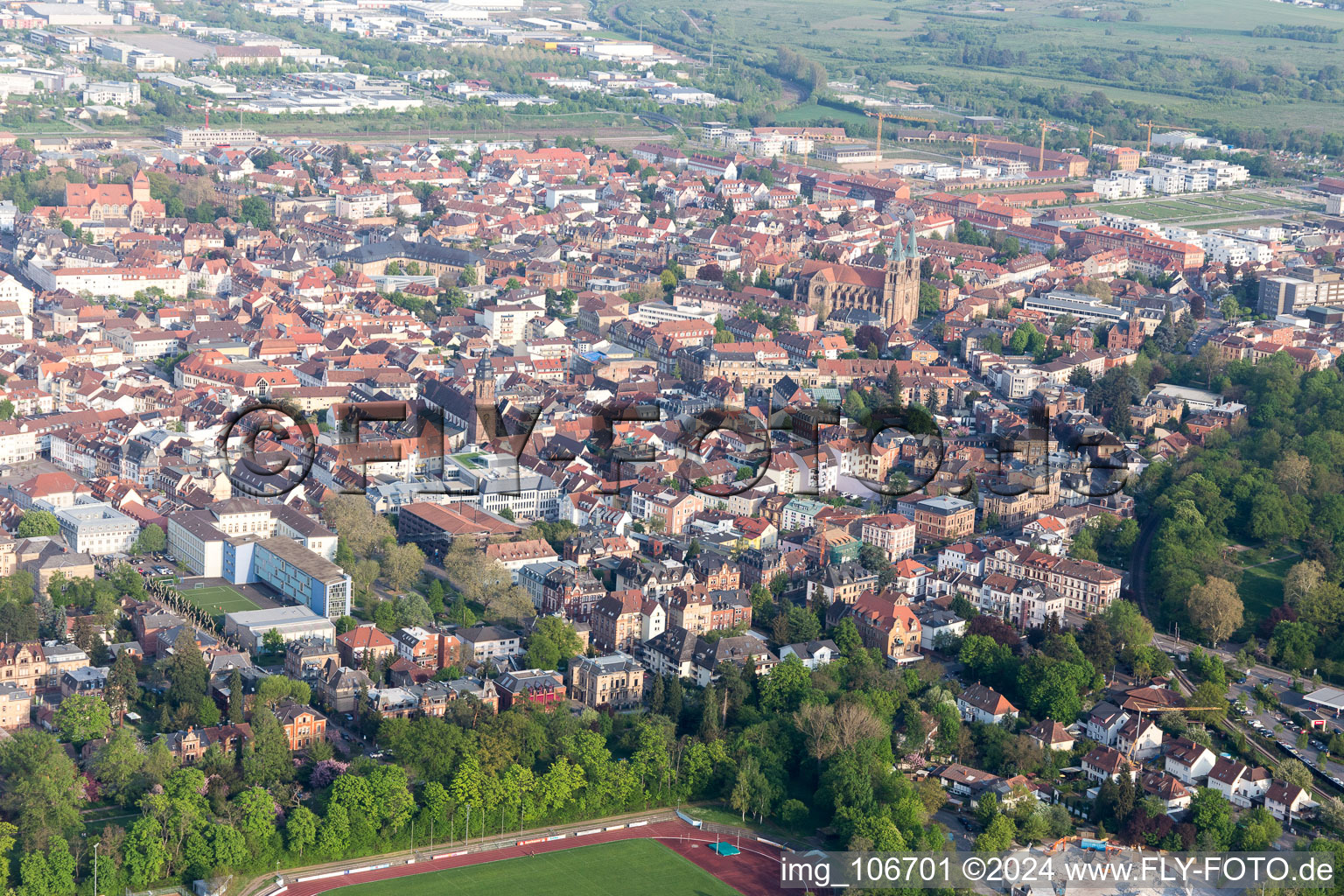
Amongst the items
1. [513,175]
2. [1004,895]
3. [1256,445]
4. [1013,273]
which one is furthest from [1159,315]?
[1004,895]

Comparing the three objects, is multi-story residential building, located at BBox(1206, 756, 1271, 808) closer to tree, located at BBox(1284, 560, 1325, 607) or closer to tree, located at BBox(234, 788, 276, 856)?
tree, located at BBox(1284, 560, 1325, 607)

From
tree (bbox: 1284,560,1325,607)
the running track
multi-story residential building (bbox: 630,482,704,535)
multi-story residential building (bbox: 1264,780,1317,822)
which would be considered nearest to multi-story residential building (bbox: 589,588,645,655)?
multi-story residential building (bbox: 630,482,704,535)

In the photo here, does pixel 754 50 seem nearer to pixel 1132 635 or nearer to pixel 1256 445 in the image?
pixel 1256 445

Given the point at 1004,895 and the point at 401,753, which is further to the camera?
the point at 401,753

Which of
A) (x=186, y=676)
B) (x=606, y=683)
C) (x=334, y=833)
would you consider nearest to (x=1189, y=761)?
(x=606, y=683)

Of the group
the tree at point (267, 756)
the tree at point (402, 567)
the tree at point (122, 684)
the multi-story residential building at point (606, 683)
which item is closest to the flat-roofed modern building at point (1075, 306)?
the tree at point (402, 567)

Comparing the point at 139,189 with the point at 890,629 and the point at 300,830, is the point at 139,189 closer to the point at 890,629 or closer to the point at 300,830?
the point at 890,629

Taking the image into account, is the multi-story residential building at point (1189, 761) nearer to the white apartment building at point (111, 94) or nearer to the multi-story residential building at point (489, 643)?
the multi-story residential building at point (489, 643)
